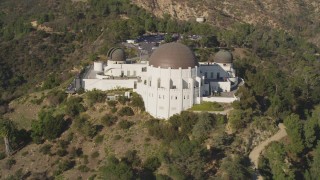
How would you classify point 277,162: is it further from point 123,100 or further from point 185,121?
point 123,100

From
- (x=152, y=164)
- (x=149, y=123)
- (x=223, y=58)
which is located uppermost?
(x=223, y=58)

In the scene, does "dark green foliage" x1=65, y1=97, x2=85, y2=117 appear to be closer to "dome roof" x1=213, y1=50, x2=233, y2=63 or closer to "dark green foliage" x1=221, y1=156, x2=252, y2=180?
"dome roof" x1=213, y1=50, x2=233, y2=63

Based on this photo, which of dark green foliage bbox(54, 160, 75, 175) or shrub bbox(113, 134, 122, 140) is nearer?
dark green foliage bbox(54, 160, 75, 175)

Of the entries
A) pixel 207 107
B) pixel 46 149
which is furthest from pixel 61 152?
pixel 207 107

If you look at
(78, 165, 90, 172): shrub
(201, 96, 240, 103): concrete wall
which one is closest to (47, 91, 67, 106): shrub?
(78, 165, 90, 172): shrub

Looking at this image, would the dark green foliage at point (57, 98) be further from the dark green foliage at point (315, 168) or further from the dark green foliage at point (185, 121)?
the dark green foliage at point (315, 168)

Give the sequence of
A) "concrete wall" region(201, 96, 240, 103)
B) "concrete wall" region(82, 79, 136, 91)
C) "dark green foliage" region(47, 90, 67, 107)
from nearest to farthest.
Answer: "concrete wall" region(201, 96, 240, 103), "concrete wall" region(82, 79, 136, 91), "dark green foliage" region(47, 90, 67, 107)

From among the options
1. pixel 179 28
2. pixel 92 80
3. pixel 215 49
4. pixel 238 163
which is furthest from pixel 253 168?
pixel 179 28

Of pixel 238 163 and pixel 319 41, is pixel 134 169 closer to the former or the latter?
pixel 238 163
